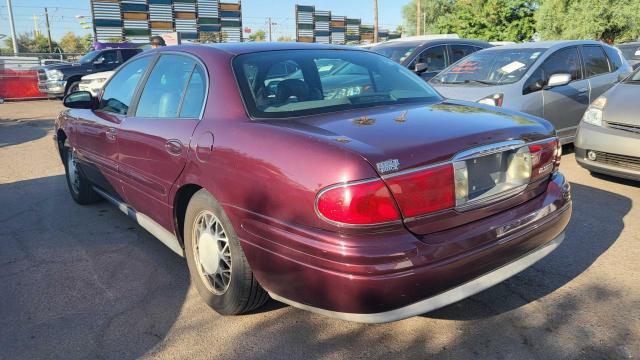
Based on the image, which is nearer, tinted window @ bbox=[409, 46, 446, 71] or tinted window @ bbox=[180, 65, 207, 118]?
tinted window @ bbox=[180, 65, 207, 118]

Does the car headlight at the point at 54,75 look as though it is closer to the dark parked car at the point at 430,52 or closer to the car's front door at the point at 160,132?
the dark parked car at the point at 430,52

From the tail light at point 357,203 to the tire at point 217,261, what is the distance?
0.70 meters

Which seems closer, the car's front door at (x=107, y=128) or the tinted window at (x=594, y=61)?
the car's front door at (x=107, y=128)

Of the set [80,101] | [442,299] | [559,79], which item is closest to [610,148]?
[559,79]

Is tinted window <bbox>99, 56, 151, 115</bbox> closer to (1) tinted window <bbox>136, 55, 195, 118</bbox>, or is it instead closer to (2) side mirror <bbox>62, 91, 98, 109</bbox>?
(2) side mirror <bbox>62, 91, 98, 109</bbox>

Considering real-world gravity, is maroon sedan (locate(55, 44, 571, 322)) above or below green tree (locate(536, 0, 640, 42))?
below

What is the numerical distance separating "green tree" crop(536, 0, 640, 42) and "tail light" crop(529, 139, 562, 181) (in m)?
29.3

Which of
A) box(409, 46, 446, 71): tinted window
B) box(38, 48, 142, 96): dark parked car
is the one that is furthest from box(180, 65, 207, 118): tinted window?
box(38, 48, 142, 96): dark parked car

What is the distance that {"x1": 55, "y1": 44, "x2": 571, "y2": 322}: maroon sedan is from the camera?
206 cm

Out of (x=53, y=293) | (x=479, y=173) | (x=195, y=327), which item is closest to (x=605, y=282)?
(x=479, y=173)

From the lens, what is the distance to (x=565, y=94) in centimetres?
647

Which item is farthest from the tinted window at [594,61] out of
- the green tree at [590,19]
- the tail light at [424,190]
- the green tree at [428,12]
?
the green tree at [428,12]

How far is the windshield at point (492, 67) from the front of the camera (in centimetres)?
643

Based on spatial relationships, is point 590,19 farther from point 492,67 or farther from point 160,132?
point 160,132
